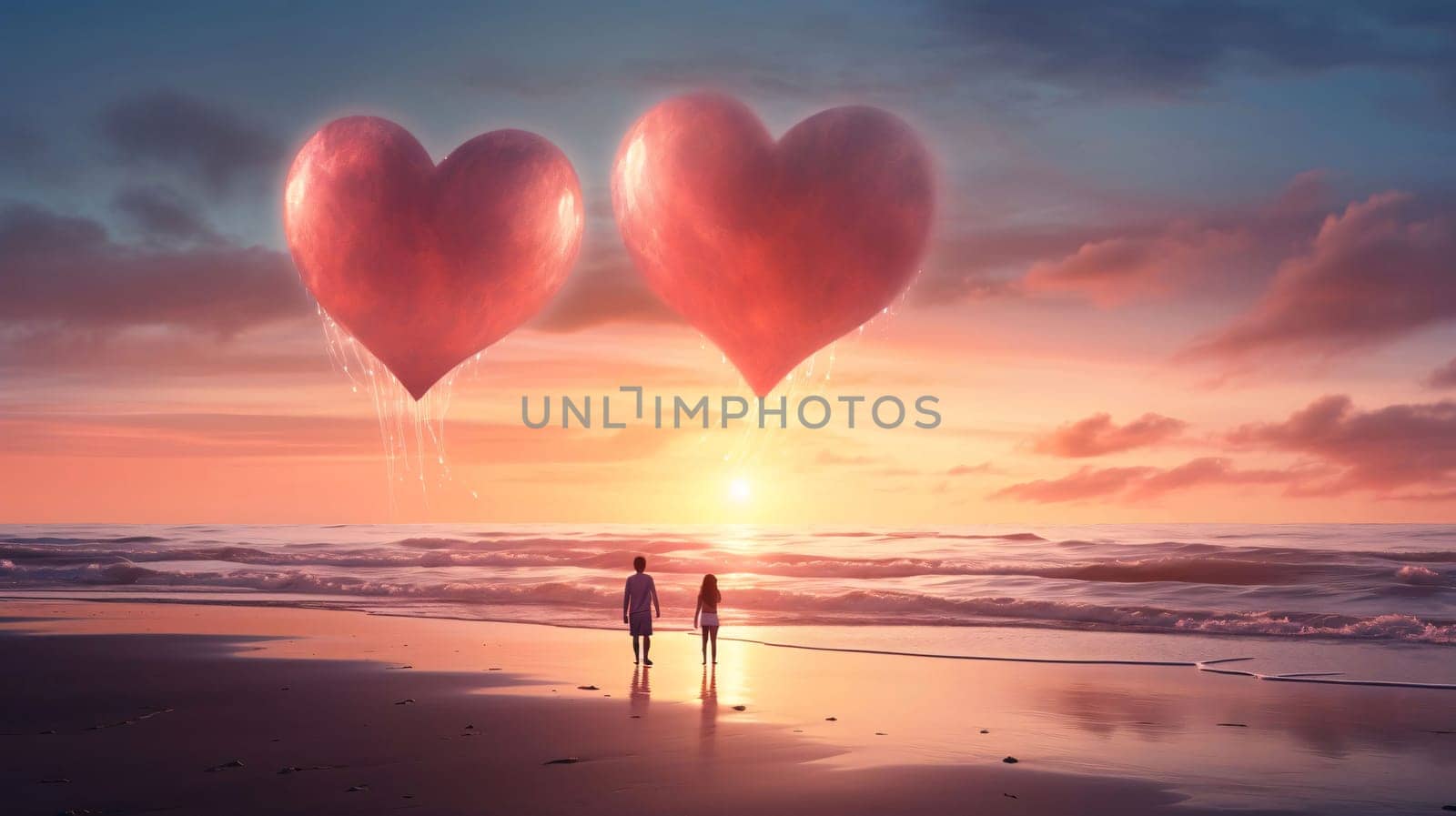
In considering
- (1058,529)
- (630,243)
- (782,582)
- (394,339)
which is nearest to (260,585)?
(782,582)

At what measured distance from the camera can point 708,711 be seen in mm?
13195

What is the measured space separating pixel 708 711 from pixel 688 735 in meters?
1.43

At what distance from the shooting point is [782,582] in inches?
1361

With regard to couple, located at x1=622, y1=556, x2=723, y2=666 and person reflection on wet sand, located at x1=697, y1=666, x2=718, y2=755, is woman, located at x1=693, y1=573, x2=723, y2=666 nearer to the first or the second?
couple, located at x1=622, y1=556, x2=723, y2=666

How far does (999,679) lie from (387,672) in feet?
26.0

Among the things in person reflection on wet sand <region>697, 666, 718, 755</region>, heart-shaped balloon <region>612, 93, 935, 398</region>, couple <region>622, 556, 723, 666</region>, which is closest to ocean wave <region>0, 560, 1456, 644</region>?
couple <region>622, 556, 723, 666</region>

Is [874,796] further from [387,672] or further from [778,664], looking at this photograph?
[387,672]

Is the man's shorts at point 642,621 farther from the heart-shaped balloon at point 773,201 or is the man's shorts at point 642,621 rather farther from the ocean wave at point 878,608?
the ocean wave at point 878,608

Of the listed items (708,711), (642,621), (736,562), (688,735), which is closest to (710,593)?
(642,621)

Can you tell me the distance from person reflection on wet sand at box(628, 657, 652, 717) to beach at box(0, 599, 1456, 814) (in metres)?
0.08

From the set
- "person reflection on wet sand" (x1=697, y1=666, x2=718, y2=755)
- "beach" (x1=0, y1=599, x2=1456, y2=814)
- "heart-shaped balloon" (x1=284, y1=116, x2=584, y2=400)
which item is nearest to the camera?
"beach" (x1=0, y1=599, x2=1456, y2=814)

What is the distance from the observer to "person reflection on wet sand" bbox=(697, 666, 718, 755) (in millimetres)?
11414

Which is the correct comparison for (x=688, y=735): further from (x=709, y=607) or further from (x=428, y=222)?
(x=428, y=222)

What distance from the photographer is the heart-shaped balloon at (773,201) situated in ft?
44.5
